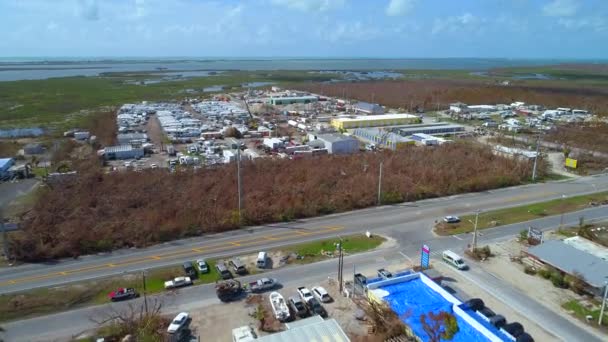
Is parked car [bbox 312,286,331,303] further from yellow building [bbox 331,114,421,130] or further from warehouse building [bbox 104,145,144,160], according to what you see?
yellow building [bbox 331,114,421,130]

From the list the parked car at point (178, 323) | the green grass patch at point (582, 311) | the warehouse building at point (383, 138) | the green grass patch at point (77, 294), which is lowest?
the green grass patch at point (77, 294)

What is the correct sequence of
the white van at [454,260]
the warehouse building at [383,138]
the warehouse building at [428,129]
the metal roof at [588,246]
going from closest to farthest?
1. the white van at [454,260]
2. the metal roof at [588,246]
3. the warehouse building at [383,138]
4. the warehouse building at [428,129]

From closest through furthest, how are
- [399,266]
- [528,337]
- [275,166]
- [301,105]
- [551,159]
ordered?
[528,337], [399,266], [275,166], [551,159], [301,105]

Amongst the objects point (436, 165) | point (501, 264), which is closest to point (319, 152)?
point (436, 165)

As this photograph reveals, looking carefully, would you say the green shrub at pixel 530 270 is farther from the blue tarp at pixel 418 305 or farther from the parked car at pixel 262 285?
the parked car at pixel 262 285

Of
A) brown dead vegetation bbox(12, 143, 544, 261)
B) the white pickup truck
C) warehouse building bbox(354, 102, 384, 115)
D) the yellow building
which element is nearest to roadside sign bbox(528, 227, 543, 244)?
brown dead vegetation bbox(12, 143, 544, 261)

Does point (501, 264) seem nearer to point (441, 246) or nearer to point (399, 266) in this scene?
point (441, 246)

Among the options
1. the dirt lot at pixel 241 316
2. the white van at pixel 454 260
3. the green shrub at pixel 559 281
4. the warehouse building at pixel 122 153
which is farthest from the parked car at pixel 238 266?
the warehouse building at pixel 122 153
